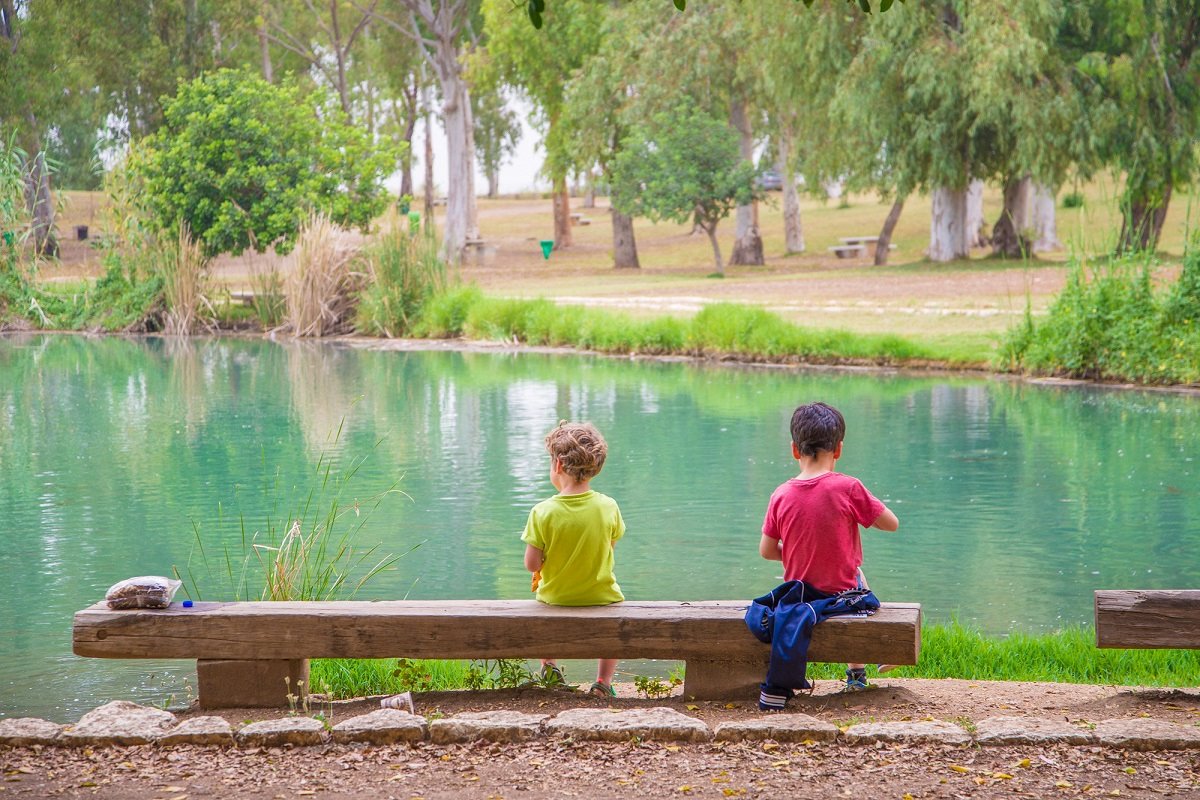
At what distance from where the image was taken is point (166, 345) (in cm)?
2470

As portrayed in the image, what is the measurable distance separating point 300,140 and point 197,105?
203cm

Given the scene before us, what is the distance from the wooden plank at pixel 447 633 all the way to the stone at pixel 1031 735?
0.50 meters

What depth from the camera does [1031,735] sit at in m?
4.13

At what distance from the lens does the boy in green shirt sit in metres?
4.86

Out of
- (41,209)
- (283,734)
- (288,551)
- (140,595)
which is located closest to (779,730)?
(283,734)

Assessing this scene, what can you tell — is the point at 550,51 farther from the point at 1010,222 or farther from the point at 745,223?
the point at 1010,222

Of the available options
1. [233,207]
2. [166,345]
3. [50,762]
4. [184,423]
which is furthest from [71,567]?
[233,207]

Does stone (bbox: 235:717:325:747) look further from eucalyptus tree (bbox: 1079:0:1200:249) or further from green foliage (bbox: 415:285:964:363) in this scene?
eucalyptus tree (bbox: 1079:0:1200:249)

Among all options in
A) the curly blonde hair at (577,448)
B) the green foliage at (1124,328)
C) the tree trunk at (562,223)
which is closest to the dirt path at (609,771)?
the curly blonde hair at (577,448)

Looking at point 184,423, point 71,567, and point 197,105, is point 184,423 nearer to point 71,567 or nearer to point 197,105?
point 71,567

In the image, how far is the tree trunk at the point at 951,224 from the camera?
31906 millimetres

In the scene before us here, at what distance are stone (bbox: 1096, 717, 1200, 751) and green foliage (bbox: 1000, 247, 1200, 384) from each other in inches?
508

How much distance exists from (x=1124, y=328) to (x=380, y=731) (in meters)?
14.2

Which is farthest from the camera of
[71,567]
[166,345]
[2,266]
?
[2,266]
